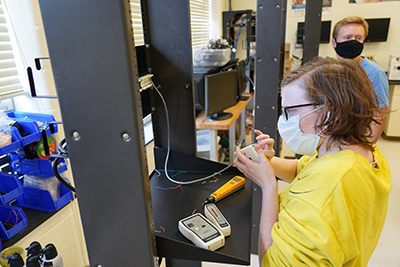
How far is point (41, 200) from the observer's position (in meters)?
1.26

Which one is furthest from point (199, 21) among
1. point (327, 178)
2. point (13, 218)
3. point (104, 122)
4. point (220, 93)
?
point (104, 122)

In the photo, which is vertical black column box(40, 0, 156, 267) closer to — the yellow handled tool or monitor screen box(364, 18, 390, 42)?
the yellow handled tool

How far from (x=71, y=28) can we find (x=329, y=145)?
77cm

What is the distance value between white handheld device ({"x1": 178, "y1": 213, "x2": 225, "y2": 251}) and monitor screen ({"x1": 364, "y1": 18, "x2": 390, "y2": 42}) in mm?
4575

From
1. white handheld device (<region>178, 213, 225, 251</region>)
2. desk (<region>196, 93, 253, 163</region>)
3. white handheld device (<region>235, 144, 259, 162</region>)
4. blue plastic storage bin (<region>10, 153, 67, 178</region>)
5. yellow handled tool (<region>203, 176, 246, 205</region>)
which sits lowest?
desk (<region>196, 93, 253, 163</region>)

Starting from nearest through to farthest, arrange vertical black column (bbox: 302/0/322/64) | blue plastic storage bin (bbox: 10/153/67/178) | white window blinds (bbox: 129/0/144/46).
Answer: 1. blue plastic storage bin (bbox: 10/153/67/178)
2. white window blinds (bbox: 129/0/144/46)
3. vertical black column (bbox: 302/0/322/64)

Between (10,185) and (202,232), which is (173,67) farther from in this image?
(10,185)

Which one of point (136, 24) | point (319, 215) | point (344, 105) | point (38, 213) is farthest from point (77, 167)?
point (136, 24)

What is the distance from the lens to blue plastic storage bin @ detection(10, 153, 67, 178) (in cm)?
122

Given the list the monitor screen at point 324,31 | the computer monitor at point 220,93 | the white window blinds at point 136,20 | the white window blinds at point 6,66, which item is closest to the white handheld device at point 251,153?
the white window blinds at point 6,66

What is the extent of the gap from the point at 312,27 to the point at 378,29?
2.35 meters

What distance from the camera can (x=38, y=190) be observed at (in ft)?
4.05

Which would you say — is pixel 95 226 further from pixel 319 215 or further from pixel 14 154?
pixel 14 154

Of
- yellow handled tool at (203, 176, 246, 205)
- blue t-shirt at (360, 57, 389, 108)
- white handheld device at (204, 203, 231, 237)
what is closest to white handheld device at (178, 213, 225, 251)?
white handheld device at (204, 203, 231, 237)
